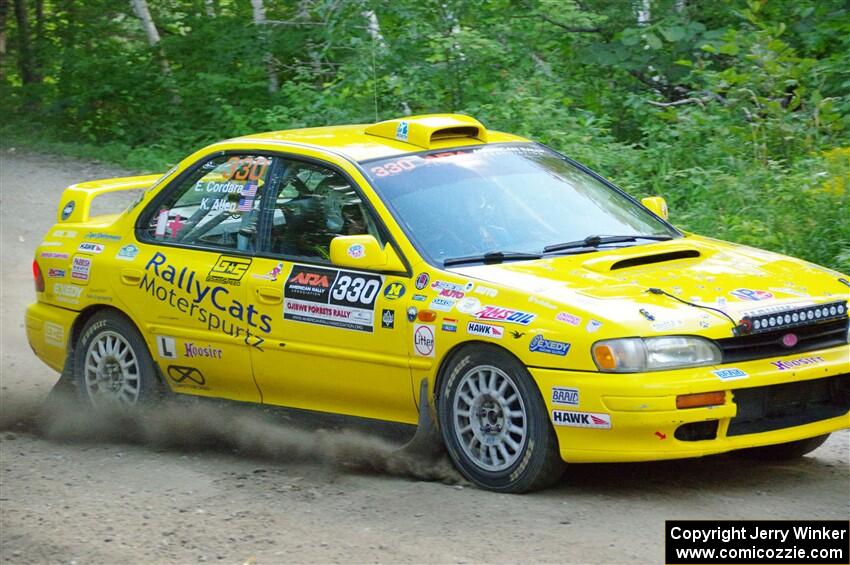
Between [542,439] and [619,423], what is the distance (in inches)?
14.1

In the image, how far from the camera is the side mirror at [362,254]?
622 cm

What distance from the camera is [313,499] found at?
19.5 ft

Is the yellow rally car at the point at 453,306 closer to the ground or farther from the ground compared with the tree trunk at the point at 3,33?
closer to the ground

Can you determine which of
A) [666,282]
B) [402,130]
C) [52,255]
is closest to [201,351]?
[52,255]

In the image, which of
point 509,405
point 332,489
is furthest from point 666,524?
point 332,489

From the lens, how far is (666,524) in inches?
205

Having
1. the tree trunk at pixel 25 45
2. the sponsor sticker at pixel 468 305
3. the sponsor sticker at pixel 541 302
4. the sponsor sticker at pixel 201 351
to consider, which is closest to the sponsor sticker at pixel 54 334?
the sponsor sticker at pixel 201 351

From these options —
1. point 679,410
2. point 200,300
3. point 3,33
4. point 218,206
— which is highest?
point 3,33

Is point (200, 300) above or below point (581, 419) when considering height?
above

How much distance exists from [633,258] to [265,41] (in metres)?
11.6

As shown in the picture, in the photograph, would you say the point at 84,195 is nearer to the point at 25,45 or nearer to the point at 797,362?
the point at 797,362

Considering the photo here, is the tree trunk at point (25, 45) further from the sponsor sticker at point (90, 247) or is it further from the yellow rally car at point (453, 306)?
the sponsor sticker at point (90, 247)

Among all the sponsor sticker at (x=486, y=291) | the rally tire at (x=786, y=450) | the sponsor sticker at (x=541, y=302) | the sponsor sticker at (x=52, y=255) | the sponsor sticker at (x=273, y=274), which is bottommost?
the rally tire at (x=786, y=450)

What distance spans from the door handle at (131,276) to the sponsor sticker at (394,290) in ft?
5.87
